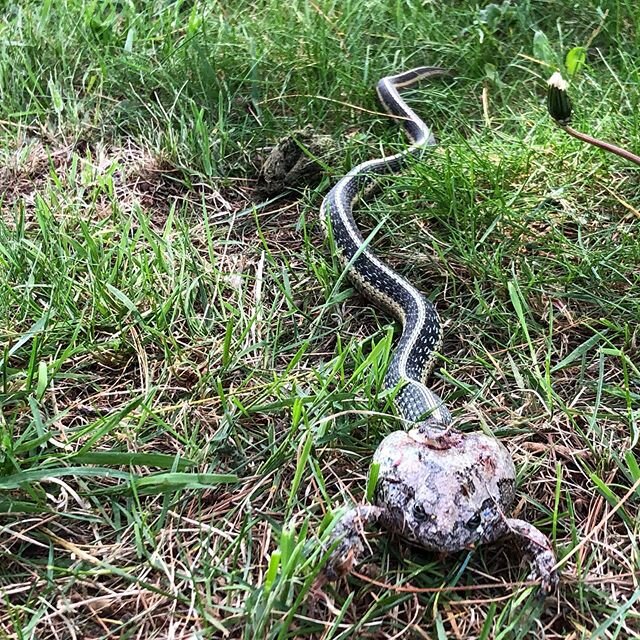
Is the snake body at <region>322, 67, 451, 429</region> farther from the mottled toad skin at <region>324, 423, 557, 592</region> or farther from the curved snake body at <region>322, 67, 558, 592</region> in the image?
the mottled toad skin at <region>324, 423, 557, 592</region>

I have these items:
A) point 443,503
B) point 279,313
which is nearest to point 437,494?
point 443,503

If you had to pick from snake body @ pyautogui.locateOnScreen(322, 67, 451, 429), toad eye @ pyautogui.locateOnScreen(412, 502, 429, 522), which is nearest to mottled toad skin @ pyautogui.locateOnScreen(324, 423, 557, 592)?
toad eye @ pyautogui.locateOnScreen(412, 502, 429, 522)

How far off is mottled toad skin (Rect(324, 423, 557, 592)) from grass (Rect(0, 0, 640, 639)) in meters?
0.07

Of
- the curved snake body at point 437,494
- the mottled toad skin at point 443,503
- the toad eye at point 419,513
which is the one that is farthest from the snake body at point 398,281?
the toad eye at point 419,513

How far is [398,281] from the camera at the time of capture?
2602 mm

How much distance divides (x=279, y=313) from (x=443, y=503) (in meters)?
1.08

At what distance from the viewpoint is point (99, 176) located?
9.87 feet

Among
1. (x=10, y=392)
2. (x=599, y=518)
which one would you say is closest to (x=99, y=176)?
(x=10, y=392)

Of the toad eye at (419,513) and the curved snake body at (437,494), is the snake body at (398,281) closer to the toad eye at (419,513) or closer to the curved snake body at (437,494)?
the curved snake body at (437,494)

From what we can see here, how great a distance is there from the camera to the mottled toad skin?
64.9 inches

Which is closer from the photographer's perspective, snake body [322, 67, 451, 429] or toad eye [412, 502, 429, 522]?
toad eye [412, 502, 429, 522]

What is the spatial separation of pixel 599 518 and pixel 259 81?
2532 mm

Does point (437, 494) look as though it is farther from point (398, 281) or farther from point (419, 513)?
point (398, 281)

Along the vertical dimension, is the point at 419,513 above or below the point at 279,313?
above
